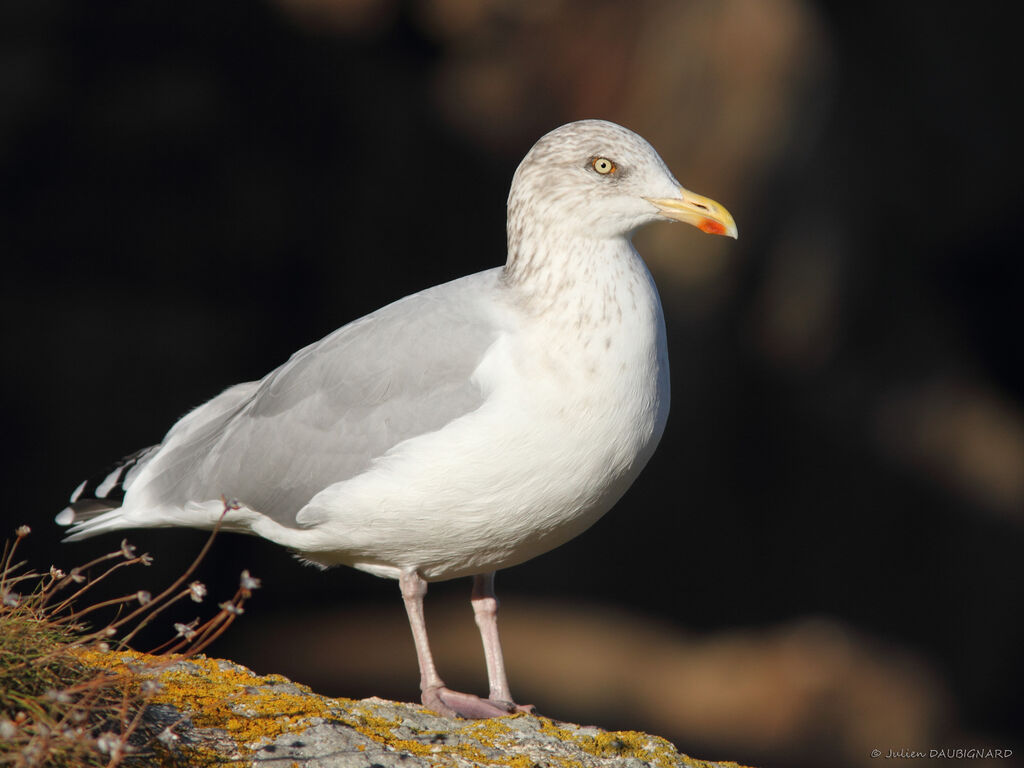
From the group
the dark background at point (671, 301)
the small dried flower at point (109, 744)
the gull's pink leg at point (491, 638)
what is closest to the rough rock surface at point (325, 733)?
the small dried flower at point (109, 744)

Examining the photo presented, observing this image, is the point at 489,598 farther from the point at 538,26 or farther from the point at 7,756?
the point at 538,26

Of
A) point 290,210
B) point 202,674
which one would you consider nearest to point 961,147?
point 290,210

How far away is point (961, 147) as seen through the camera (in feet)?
30.8

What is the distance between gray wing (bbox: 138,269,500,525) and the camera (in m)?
3.67

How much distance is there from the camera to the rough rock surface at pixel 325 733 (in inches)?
103

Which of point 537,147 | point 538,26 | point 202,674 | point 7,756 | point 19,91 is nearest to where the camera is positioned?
point 7,756

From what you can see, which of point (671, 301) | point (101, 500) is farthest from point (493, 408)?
point (671, 301)

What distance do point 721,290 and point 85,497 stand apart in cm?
558

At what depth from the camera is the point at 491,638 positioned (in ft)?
13.4

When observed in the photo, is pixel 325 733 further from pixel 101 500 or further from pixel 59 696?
pixel 101 500

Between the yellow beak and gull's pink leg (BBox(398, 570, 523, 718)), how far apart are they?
56.0 inches

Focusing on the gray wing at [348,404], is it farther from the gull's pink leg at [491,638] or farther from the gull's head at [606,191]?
the gull's pink leg at [491,638]

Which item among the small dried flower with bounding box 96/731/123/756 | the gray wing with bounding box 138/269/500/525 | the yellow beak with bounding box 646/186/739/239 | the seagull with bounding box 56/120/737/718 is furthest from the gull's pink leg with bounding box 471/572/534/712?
the small dried flower with bounding box 96/731/123/756

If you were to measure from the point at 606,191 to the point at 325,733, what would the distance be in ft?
6.14
